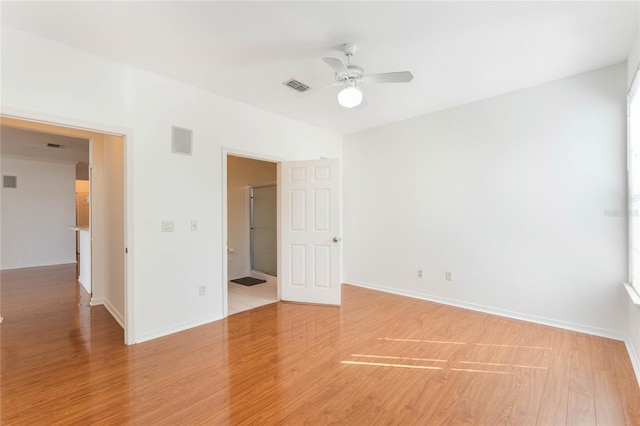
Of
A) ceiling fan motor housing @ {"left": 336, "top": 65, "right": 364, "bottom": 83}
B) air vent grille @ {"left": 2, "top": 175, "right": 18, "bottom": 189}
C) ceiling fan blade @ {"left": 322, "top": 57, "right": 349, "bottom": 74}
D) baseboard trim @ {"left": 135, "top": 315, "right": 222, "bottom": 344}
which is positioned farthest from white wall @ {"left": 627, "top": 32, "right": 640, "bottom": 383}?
air vent grille @ {"left": 2, "top": 175, "right": 18, "bottom": 189}

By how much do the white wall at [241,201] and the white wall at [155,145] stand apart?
6.03ft

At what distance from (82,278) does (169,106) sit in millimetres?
3910

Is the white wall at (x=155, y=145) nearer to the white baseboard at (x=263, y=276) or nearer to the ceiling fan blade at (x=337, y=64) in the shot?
the ceiling fan blade at (x=337, y=64)

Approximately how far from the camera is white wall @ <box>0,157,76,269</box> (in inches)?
245

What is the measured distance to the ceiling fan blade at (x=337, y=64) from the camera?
6.80ft

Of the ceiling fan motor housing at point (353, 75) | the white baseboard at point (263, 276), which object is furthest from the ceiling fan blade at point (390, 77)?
the white baseboard at point (263, 276)

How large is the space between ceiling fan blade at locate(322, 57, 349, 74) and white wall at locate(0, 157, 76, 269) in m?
8.10

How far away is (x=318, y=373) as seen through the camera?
220 centimetres

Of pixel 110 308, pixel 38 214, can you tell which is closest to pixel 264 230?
pixel 110 308

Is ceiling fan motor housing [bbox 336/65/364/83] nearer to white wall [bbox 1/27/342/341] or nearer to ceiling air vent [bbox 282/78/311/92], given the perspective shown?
ceiling air vent [bbox 282/78/311/92]

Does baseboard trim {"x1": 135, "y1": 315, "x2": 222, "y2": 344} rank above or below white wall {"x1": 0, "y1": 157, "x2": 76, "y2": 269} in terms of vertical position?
below

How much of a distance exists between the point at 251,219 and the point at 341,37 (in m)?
4.16

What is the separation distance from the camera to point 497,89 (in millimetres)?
3254

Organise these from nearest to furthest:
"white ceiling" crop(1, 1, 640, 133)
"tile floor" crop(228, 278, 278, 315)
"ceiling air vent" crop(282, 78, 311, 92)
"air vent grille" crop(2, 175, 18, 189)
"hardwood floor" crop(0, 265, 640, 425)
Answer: "hardwood floor" crop(0, 265, 640, 425) → "white ceiling" crop(1, 1, 640, 133) → "ceiling air vent" crop(282, 78, 311, 92) → "tile floor" crop(228, 278, 278, 315) → "air vent grille" crop(2, 175, 18, 189)
